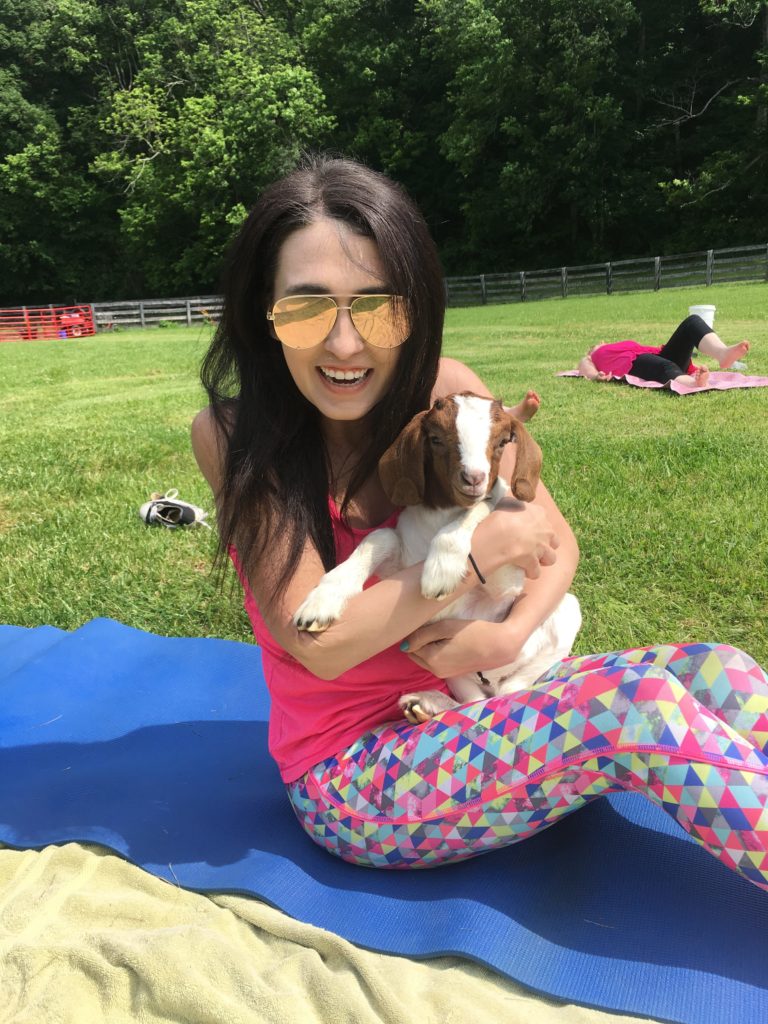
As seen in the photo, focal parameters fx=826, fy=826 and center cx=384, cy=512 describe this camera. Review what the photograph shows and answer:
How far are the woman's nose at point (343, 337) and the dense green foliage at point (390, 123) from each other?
109 feet

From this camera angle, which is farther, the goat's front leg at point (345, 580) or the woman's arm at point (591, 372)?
the woman's arm at point (591, 372)

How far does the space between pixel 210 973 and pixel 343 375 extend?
4.96 ft

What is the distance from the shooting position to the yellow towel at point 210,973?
187cm

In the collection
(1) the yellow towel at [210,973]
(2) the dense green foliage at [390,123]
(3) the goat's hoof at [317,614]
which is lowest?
(1) the yellow towel at [210,973]

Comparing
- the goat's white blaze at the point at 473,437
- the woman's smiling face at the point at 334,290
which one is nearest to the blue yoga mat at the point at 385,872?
the goat's white blaze at the point at 473,437

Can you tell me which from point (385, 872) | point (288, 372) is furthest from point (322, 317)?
point (385, 872)

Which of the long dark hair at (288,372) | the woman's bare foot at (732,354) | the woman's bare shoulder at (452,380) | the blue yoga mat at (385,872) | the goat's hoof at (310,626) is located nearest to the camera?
the blue yoga mat at (385,872)

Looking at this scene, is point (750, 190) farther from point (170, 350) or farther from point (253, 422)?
point (253, 422)

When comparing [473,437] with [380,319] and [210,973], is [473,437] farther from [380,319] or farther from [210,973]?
[210,973]

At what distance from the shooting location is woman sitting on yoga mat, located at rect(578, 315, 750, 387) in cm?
895

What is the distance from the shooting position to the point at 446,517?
7.52ft

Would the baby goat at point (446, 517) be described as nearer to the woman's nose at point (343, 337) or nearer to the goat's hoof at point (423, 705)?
the goat's hoof at point (423, 705)

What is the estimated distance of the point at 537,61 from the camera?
33.7m

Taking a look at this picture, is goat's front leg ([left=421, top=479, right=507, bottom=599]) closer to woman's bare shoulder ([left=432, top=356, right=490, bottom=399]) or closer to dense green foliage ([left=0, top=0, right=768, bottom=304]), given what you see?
woman's bare shoulder ([left=432, top=356, right=490, bottom=399])
